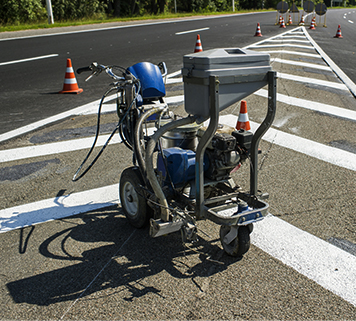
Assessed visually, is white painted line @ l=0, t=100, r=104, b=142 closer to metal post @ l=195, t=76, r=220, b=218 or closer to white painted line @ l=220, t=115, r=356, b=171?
white painted line @ l=220, t=115, r=356, b=171

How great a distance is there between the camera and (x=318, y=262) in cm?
321

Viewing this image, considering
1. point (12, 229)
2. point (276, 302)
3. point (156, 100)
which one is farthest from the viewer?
point (156, 100)

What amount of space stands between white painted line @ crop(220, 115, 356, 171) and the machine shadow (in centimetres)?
252

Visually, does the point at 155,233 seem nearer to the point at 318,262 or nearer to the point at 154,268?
the point at 154,268

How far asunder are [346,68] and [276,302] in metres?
10.2

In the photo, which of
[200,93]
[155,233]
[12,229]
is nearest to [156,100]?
[200,93]

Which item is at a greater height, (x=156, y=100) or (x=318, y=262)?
(x=156, y=100)

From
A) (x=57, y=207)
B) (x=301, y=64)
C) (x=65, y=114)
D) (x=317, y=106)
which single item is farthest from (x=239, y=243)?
(x=301, y=64)

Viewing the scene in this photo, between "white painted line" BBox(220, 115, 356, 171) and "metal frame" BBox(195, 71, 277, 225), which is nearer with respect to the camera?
"metal frame" BBox(195, 71, 277, 225)

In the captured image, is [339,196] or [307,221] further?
[339,196]

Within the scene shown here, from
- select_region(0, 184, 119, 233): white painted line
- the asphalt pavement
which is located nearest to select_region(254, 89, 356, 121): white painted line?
the asphalt pavement

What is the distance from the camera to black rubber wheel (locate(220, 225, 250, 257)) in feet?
10.5

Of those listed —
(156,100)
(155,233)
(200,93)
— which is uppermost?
(200,93)

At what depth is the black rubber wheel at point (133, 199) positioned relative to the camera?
11.8 ft
